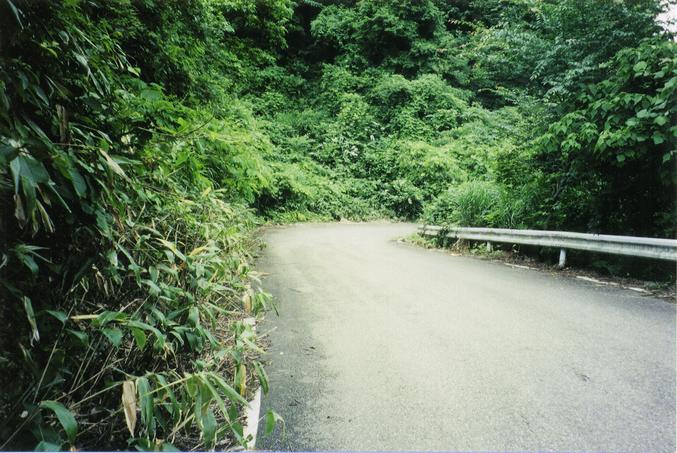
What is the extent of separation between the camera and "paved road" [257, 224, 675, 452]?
2.39 metres

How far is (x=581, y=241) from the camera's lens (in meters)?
6.69

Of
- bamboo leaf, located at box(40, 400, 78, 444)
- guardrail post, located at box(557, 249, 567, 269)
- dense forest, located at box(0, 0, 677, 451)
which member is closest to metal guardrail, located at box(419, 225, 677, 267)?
guardrail post, located at box(557, 249, 567, 269)

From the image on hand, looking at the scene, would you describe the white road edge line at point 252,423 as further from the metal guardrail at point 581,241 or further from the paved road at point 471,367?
the metal guardrail at point 581,241

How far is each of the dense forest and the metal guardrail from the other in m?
0.67

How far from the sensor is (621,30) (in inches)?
278

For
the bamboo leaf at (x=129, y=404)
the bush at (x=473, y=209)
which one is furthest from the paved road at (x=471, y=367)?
the bush at (x=473, y=209)

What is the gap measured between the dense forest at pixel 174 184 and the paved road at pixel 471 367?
0.57 meters

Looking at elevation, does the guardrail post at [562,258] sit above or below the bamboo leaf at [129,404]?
below

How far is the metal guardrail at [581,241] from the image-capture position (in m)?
5.49

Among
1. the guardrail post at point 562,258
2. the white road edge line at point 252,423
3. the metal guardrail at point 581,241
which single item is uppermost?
the metal guardrail at point 581,241

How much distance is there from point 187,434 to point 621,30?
8727 mm

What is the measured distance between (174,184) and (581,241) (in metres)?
6.25

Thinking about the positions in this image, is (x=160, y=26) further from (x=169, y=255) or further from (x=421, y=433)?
(x=421, y=433)

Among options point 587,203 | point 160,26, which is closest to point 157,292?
point 160,26
